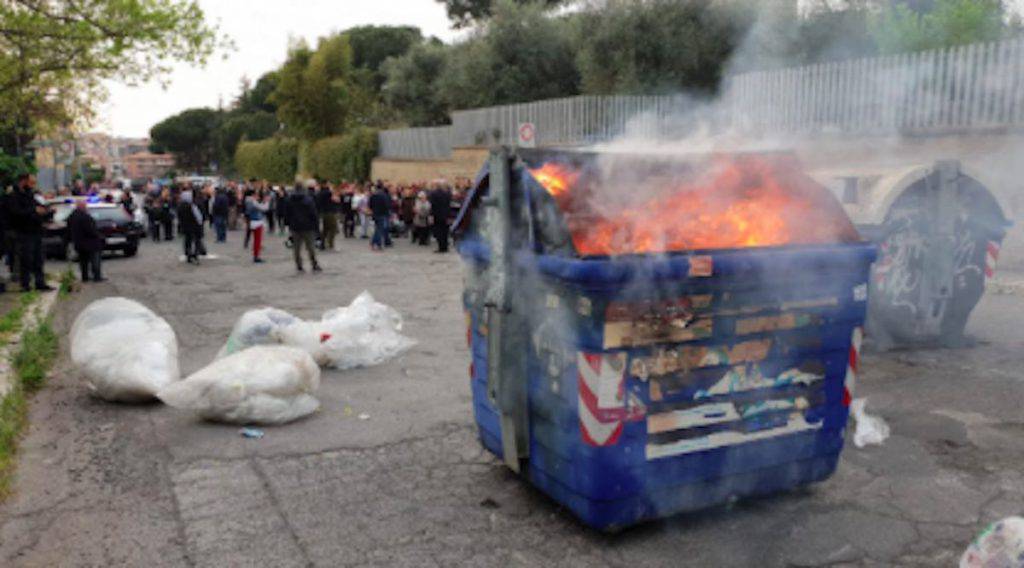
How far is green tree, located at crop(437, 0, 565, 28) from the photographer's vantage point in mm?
40750

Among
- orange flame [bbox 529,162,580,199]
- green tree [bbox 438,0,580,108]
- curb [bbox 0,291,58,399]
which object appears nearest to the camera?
orange flame [bbox 529,162,580,199]

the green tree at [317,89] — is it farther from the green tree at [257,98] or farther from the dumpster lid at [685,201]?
the dumpster lid at [685,201]

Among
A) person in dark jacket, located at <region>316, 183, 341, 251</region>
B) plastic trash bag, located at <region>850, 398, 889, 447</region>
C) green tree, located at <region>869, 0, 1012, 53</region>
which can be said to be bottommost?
plastic trash bag, located at <region>850, 398, 889, 447</region>

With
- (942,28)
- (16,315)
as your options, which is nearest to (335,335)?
(16,315)

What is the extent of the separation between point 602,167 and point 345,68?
1499 inches

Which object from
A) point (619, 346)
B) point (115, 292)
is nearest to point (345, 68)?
point (115, 292)

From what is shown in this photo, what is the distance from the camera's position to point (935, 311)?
22.8 ft

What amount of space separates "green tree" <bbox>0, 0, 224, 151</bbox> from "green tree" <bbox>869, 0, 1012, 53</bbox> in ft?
37.9

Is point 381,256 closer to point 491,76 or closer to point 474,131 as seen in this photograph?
point 474,131

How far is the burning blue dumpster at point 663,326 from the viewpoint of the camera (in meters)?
3.15

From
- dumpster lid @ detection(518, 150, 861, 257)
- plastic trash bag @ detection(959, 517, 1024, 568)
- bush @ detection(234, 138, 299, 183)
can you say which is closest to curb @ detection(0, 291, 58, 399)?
dumpster lid @ detection(518, 150, 861, 257)

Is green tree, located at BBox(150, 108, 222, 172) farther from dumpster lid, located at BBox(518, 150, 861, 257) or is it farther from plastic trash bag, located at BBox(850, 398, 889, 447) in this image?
dumpster lid, located at BBox(518, 150, 861, 257)

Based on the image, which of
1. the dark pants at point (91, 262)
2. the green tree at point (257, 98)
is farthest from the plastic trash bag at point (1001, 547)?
the green tree at point (257, 98)

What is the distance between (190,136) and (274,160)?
204 feet
